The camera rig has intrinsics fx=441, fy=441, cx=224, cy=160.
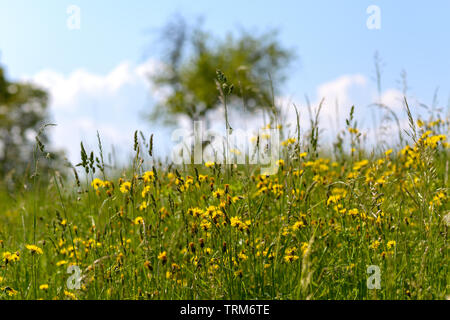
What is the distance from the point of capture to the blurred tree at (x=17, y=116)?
28.3m

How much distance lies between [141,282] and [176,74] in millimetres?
29320

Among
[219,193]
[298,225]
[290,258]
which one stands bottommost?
[290,258]

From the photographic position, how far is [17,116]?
30.2 meters

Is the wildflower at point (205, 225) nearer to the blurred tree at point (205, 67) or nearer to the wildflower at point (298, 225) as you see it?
the wildflower at point (298, 225)

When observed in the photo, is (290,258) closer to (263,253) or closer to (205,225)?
(263,253)

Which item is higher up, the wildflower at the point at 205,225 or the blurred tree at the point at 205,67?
the blurred tree at the point at 205,67

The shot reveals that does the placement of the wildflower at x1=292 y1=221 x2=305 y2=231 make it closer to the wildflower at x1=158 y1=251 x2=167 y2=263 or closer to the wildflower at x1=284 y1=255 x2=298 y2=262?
the wildflower at x1=284 y1=255 x2=298 y2=262

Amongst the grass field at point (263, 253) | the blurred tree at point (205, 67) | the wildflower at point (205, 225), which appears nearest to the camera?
the grass field at point (263, 253)

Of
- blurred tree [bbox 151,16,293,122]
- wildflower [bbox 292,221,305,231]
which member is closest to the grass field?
wildflower [bbox 292,221,305,231]

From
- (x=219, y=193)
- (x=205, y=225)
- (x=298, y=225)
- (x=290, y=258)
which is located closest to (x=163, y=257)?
(x=205, y=225)

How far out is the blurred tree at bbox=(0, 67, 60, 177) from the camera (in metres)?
28.3

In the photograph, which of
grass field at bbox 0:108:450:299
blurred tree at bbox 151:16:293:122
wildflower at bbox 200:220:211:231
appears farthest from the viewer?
blurred tree at bbox 151:16:293:122

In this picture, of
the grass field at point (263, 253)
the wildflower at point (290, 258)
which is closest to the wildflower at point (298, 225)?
the grass field at point (263, 253)

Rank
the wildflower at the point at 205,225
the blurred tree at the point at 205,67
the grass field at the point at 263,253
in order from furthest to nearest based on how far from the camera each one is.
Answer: the blurred tree at the point at 205,67 → the wildflower at the point at 205,225 → the grass field at the point at 263,253
